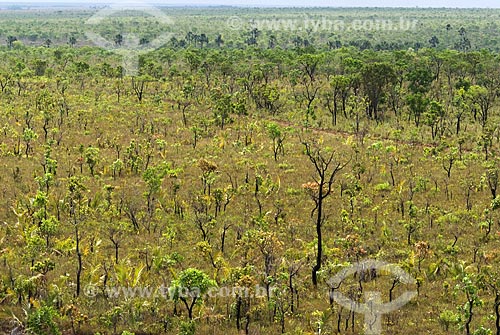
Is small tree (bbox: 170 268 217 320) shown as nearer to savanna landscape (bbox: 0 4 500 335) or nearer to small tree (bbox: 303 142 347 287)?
→ savanna landscape (bbox: 0 4 500 335)

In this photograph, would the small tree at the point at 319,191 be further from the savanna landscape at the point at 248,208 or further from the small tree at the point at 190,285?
the small tree at the point at 190,285

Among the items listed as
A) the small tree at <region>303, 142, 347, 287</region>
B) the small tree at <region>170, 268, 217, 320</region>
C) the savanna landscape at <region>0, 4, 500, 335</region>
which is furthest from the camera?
the small tree at <region>303, 142, 347, 287</region>

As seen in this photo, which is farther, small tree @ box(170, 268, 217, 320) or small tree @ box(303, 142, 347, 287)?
small tree @ box(303, 142, 347, 287)

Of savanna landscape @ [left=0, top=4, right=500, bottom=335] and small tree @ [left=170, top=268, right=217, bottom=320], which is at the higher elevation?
small tree @ [left=170, top=268, right=217, bottom=320]

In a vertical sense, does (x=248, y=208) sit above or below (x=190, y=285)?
below

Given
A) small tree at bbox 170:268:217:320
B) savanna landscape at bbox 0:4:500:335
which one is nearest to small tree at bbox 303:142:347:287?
savanna landscape at bbox 0:4:500:335

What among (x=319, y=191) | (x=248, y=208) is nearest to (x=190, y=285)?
(x=319, y=191)

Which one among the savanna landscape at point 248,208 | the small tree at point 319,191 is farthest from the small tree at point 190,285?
the small tree at point 319,191

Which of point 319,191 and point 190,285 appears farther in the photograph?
point 319,191

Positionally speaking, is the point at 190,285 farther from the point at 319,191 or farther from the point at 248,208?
the point at 248,208

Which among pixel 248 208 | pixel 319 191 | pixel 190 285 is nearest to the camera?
pixel 190 285
